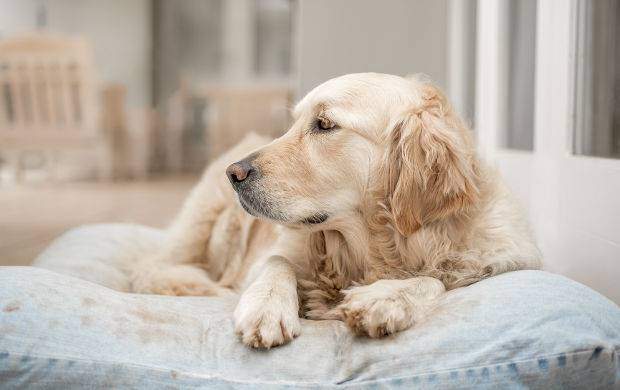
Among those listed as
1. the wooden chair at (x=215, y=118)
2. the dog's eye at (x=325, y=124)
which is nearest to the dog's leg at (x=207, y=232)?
the dog's eye at (x=325, y=124)

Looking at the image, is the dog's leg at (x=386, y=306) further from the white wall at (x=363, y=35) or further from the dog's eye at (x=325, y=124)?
the white wall at (x=363, y=35)

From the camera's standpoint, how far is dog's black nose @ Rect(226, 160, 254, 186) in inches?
61.1

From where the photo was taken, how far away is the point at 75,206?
18.6 feet

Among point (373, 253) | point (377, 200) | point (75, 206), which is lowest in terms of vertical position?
point (75, 206)

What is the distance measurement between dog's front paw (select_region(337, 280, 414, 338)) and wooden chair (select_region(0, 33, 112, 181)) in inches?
226

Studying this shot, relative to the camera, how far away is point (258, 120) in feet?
20.3

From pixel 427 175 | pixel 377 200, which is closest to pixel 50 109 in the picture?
pixel 377 200

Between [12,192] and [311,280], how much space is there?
4.93 m

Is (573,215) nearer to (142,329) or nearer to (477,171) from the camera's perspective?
(477,171)

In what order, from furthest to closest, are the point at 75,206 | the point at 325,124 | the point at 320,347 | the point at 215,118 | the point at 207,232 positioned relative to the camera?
the point at 215,118 < the point at 75,206 < the point at 207,232 < the point at 325,124 < the point at 320,347

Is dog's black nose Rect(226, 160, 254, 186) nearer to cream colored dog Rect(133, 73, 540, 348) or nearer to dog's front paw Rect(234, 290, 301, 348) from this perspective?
cream colored dog Rect(133, 73, 540, 348)

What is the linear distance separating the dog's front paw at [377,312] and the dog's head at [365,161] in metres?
0.24

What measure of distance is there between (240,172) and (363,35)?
240 cm

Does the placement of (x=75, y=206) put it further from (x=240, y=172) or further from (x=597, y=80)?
(x=597, y=80)
